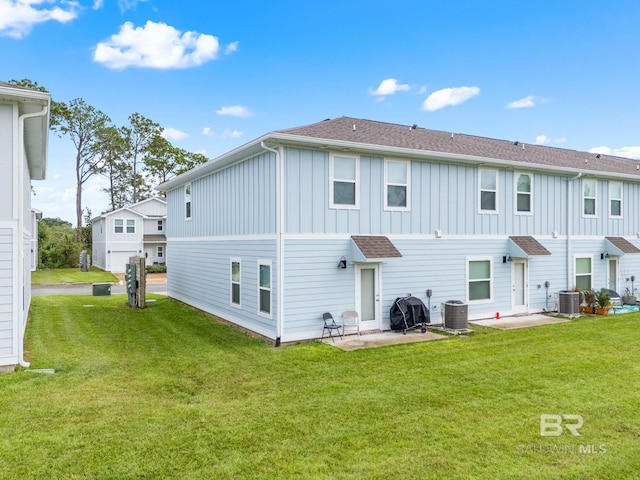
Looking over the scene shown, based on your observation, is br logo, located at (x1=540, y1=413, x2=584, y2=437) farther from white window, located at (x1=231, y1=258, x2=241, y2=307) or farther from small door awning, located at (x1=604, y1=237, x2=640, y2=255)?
small door awning, located at (x1=604, y1=237, x2=640, y2=255)

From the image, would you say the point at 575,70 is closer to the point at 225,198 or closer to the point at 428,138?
the point at 428,138

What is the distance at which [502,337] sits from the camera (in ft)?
32.1

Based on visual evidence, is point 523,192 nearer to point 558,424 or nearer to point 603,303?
point 603,303

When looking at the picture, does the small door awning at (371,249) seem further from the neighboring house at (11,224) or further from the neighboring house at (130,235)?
the neighboring house at (130,235)

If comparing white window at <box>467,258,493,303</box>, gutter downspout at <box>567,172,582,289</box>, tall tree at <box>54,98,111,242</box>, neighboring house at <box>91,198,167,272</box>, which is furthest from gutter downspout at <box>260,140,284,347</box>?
tall tree at <box>54,98,111,242</box>

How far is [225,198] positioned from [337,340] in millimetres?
5303

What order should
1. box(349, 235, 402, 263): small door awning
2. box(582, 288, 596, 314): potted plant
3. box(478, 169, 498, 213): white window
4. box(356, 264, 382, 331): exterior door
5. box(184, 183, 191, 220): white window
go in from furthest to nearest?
box(184, 183, 191, 220): white window < box(582, 288, 596, 314): potted plant < box(478, 169, 498, 213): white window < box(356, 264, 382, 331): exterior door < box(349, 235, 402, 263): small door awning

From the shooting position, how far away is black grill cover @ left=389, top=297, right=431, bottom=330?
10273 mm

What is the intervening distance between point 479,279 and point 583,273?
15.3ft

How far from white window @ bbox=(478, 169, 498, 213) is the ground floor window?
4.96 feet

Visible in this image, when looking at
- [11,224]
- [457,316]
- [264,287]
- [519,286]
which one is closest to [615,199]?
[519,286]

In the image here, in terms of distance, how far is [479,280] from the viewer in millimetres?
12023

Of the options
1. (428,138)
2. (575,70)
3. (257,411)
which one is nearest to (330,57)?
(428,138)

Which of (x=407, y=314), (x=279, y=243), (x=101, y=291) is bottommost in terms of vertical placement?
(x=101, y=291)
